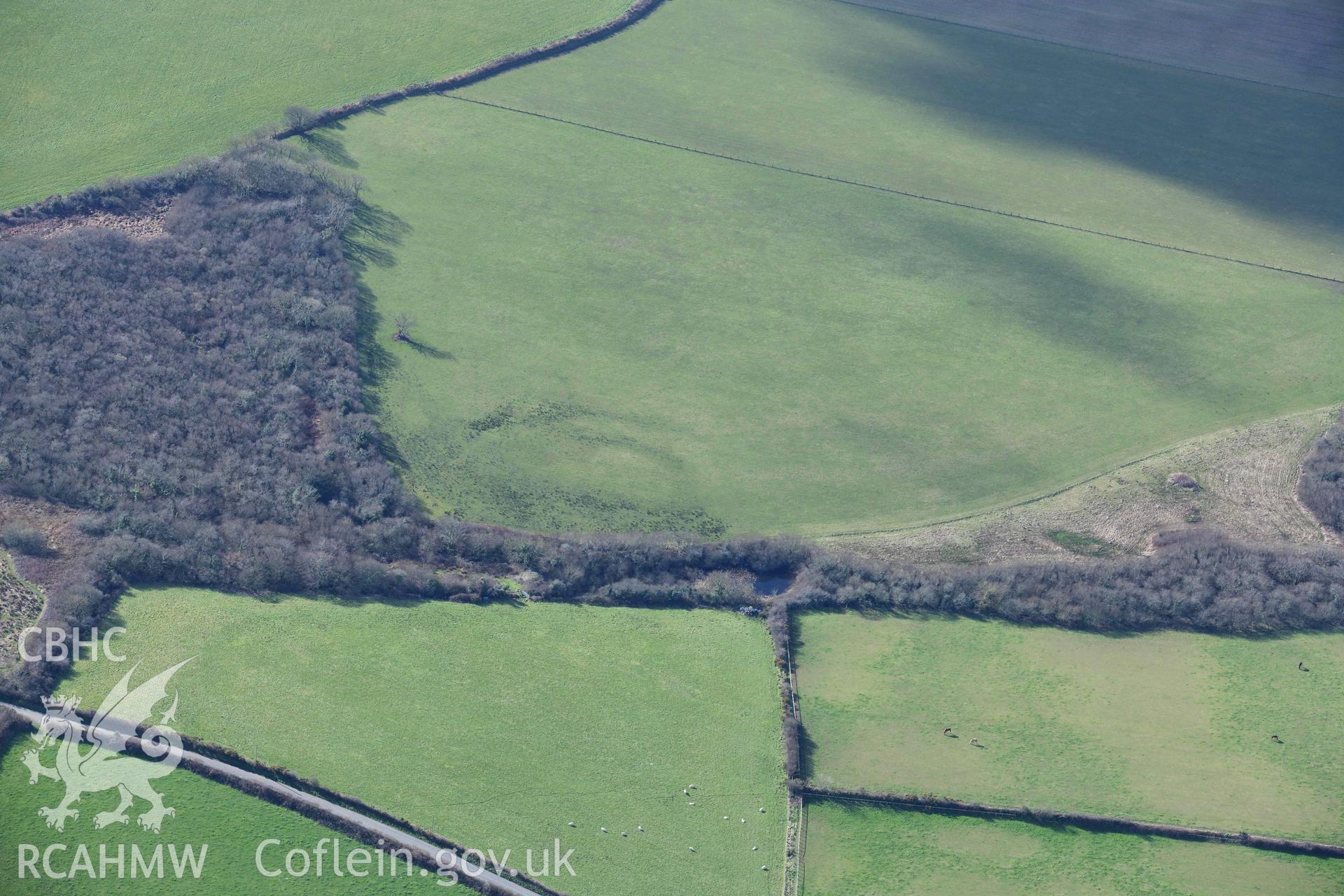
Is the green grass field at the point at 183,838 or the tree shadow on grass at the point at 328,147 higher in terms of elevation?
the tree shadow on grass at the point at 328,147

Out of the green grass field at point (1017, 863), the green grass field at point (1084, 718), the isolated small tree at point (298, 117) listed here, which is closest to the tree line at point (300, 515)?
the green grass field at point (1084, 718)

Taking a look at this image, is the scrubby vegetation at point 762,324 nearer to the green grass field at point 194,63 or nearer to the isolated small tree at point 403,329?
the isolated small tree at point 403,329

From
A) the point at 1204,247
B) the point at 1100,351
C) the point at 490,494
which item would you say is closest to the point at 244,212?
the point at 490,494

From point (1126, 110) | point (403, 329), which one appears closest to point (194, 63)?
point (403, 329)

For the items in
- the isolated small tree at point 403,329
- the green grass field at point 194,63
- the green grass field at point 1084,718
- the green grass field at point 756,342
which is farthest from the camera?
the green grass field at point 194,63

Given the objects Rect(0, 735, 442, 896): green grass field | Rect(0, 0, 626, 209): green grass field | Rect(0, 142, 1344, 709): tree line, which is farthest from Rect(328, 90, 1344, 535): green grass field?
Rect(0, 735, 442, 896): green grass field

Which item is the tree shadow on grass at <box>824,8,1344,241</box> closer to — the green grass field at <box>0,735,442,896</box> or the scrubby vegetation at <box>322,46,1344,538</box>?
the scrubby vegetation at <box>322,46,1344,538</box>

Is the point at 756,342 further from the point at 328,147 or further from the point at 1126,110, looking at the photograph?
the point at 1126,110
